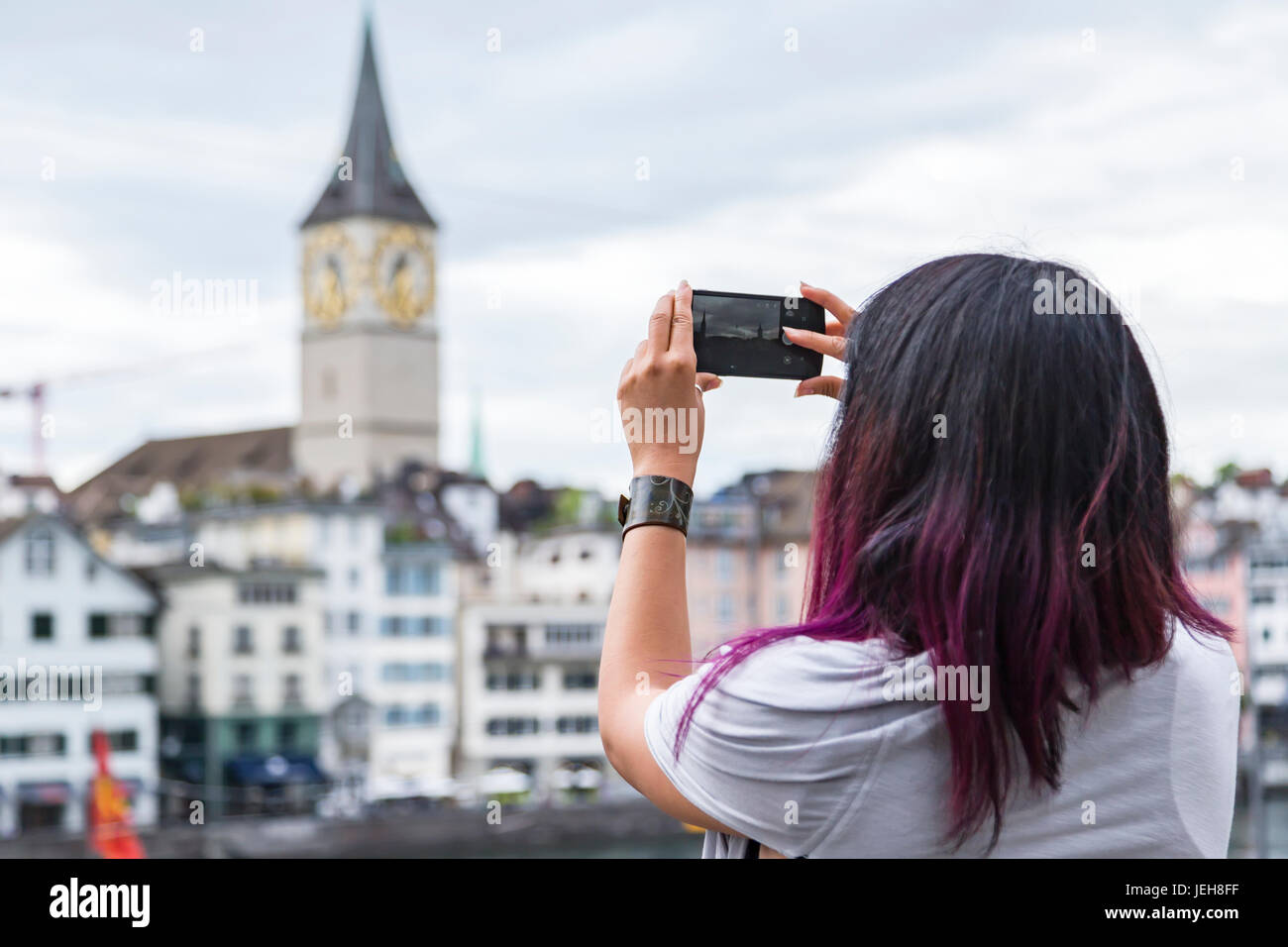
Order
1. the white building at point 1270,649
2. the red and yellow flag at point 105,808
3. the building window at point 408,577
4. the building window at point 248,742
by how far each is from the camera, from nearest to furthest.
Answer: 1. the red and yellow flag at point 105,808
2. the white building at point 1270,649
3. the building window at point 248,742
4. the building window at point 408,577

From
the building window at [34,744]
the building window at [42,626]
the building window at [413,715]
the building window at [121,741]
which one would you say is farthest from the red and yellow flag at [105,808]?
the building window at [413,715]

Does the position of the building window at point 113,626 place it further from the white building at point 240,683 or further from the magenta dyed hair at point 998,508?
the magenta dyed hair at point 998,508

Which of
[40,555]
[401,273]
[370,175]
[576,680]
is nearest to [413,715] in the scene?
[576,680]

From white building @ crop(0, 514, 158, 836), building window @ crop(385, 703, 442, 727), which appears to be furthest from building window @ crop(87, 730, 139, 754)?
building window @ crop(385, 703, 442, 727)

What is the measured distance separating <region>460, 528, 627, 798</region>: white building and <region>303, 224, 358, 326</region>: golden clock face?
11.4 m

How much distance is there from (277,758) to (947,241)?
2274 centimetres

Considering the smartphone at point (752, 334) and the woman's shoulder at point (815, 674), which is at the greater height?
the smartphone at point (752, 334)

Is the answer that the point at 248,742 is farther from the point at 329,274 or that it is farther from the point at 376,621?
the point at 329,274

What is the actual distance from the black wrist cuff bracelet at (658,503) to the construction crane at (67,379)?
2677cm

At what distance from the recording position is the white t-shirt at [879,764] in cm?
44

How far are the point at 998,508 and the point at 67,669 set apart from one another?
22043 mm

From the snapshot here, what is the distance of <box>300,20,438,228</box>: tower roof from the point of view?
31109 mm

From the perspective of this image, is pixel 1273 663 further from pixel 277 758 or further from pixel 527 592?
pixel 277 758

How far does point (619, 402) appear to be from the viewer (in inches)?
20.9
